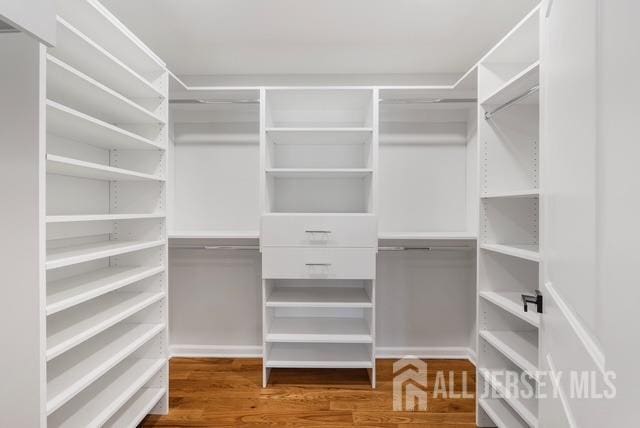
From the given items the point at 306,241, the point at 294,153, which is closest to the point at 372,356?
the point at 306,241

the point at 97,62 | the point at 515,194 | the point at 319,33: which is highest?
the point at 319,33

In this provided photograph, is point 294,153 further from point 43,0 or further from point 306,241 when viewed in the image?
point 43,0

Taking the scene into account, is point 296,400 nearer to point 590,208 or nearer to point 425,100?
point 590,208

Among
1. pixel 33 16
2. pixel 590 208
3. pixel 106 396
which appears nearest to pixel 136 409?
pixel 106 396

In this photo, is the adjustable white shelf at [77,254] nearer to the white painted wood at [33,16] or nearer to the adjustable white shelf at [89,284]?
the adjustable white shelf at [89,284]

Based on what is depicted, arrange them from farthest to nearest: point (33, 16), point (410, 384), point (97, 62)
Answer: point (410, 384) < point (97, 62) < point (33, 16)

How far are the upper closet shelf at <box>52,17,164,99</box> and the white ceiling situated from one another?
45 centimetres

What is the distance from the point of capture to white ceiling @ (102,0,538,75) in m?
1.77

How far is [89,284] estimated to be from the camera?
4.84 ft

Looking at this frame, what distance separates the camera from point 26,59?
3.34ft

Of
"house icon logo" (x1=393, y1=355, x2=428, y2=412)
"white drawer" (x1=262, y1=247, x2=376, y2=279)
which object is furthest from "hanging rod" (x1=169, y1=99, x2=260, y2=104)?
"house icon logo" (x1=393, y1=355, x2=428, y2=412)

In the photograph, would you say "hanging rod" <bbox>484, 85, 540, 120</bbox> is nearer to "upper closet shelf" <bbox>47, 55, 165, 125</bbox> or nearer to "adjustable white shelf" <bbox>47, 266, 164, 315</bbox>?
"upper closet shelf" <bbox>47, 55, 165, 125</bbox>

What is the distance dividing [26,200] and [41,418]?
698 millimetres

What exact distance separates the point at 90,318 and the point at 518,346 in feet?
6.60
